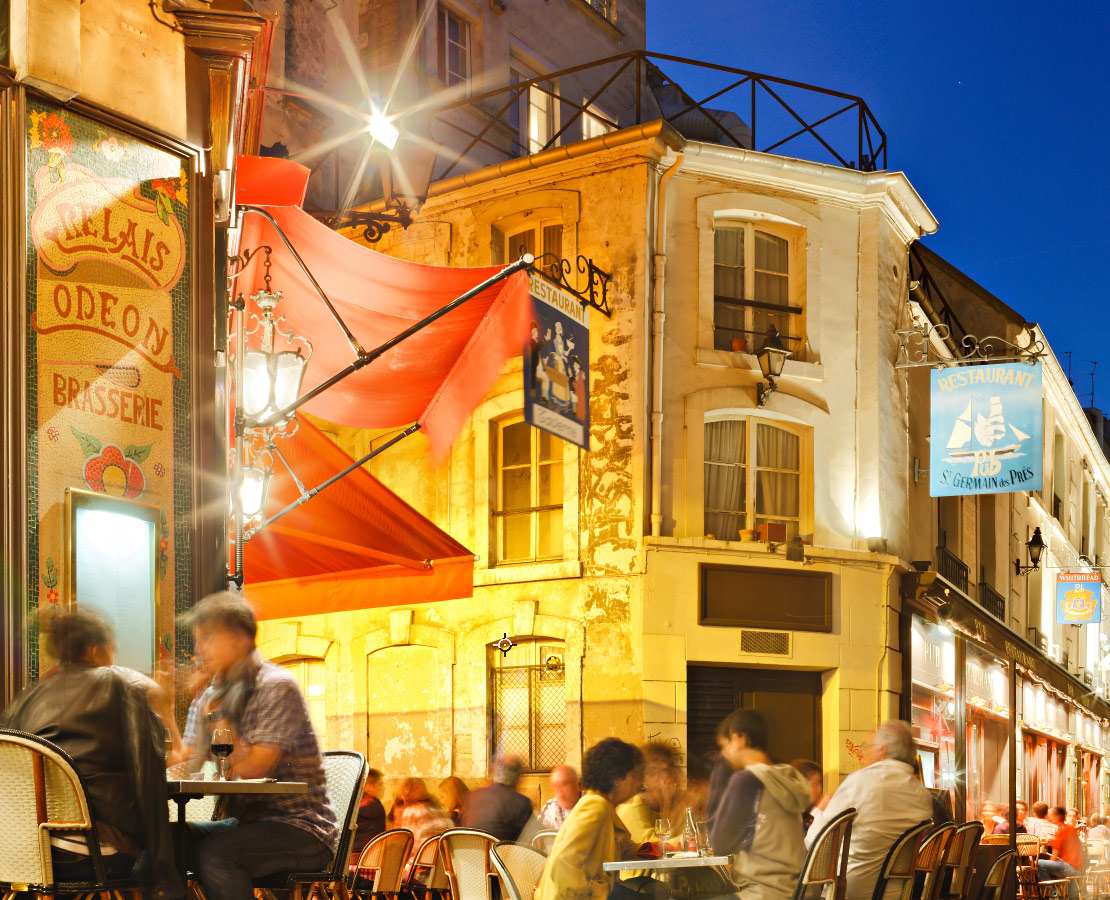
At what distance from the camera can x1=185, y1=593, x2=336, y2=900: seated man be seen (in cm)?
468

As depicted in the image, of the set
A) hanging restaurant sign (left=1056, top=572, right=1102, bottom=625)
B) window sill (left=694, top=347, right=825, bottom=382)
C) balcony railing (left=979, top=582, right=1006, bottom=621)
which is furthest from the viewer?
hanging restaurant sign (left=1056, top=572, right=1102, bottom=625)

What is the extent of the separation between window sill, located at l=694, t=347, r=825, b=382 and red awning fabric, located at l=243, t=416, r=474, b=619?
18.6 feet

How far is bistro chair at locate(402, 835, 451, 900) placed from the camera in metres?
8.36

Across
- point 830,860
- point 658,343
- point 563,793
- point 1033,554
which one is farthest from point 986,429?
point 830,860

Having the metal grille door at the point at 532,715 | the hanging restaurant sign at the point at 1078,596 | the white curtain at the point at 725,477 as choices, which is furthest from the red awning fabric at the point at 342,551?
the hanging restaurant sign at the point at 1078,596

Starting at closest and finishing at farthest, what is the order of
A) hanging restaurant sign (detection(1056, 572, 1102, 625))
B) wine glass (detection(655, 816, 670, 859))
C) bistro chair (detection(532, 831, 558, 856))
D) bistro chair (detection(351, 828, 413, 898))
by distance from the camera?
bistro chair (detection(351, 828, 413, 898)) < wine glass (detection(655, 816, 670, 859)) < bistro chair (detection(532, 831, 558, 856)) < hanging restaurant sign (detection(1056, 572, 1102, 625))

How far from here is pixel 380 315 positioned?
970cm

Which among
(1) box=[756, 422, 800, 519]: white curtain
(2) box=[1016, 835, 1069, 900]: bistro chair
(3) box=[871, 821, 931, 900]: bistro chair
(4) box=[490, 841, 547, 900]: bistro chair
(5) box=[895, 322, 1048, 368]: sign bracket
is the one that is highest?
(5) box=[895, 322, 1048, 368]: sign bracket

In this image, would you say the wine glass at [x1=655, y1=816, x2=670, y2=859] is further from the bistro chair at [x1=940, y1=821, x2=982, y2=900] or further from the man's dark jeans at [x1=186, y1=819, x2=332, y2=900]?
the man's dark jeans at [x1=186, y1=819, x2=332, y2=900]

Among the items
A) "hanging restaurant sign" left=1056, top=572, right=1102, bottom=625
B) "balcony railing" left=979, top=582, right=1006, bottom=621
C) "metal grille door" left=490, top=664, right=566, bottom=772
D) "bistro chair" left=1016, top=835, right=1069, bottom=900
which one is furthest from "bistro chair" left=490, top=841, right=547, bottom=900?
"hanging restaurant sign" left=1056, top=572, right=1102, bottom=625

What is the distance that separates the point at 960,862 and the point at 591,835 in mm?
4156

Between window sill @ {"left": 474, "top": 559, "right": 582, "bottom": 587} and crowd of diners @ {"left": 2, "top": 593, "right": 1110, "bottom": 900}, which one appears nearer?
crowd of diners @ {"left": 2, "top": 593, "right": 1110, "bottom": 900}

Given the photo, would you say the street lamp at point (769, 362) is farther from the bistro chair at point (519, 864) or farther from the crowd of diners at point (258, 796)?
the bistro chair at point (519, 864)

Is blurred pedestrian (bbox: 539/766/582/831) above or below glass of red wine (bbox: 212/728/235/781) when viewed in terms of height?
below
